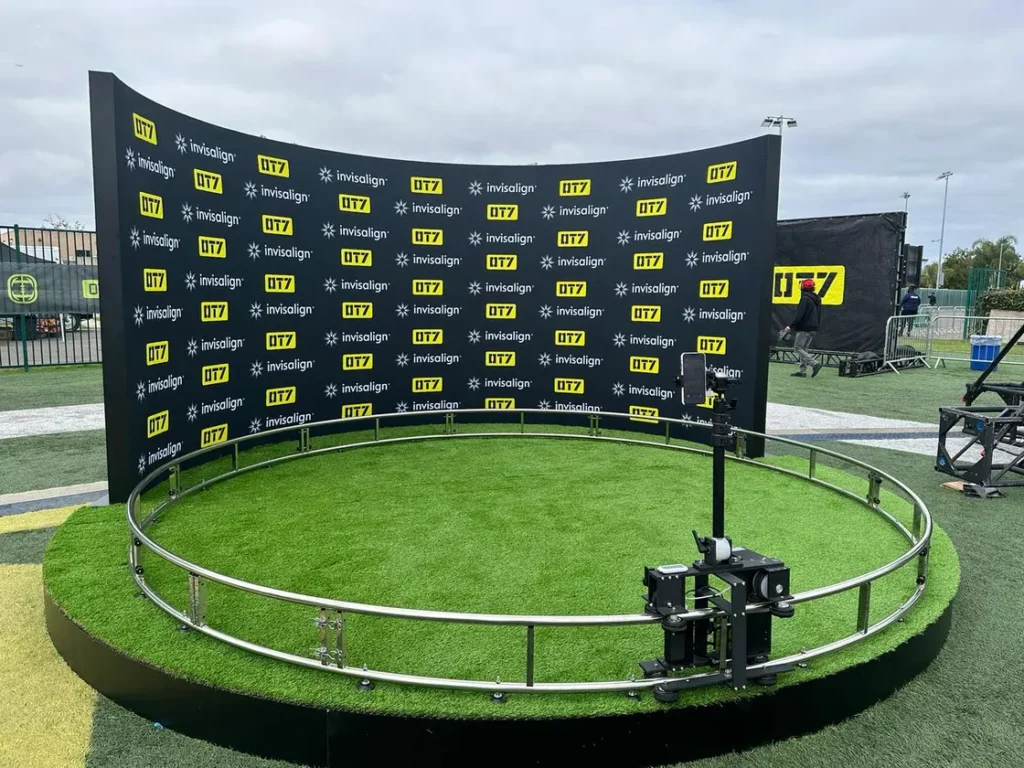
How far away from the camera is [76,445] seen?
32.8ft

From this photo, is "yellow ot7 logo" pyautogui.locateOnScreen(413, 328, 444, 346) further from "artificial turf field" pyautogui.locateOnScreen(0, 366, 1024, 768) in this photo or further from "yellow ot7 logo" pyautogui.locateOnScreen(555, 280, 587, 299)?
"artificial turf field" pyautogui.locateOnScreen(0, 366, 1024, 768)

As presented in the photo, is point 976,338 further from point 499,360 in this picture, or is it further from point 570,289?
point 499,360

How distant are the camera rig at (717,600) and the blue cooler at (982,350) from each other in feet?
65.8

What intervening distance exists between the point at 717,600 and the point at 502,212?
804cm

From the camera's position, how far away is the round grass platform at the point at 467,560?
3.85 metres

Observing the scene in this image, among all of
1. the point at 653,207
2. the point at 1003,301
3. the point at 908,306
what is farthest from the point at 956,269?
the point at 653,207

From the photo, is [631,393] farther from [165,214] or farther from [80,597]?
[80,597]

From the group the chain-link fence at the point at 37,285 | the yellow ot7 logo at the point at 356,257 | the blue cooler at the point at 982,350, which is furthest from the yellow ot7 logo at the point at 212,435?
the blue cooler at the point at 982,350

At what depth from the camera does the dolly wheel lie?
3498mm

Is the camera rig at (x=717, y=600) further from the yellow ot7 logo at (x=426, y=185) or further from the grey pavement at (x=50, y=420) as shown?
the grey pavement at (x=50, y=420)

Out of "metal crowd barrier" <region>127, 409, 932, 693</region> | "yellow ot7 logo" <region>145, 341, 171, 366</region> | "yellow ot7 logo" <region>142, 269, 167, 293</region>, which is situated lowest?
"metal crowd barrier" <region>127, 409, 932, 693</region>

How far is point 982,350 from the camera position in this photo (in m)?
20.2

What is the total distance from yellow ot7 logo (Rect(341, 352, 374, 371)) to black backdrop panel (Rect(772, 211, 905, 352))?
1456cm

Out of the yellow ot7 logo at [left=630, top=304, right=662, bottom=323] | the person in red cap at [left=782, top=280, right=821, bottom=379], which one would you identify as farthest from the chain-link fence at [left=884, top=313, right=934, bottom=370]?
the yellow ot7 logo at [left=630, top=304, right=662, bottom=323]
